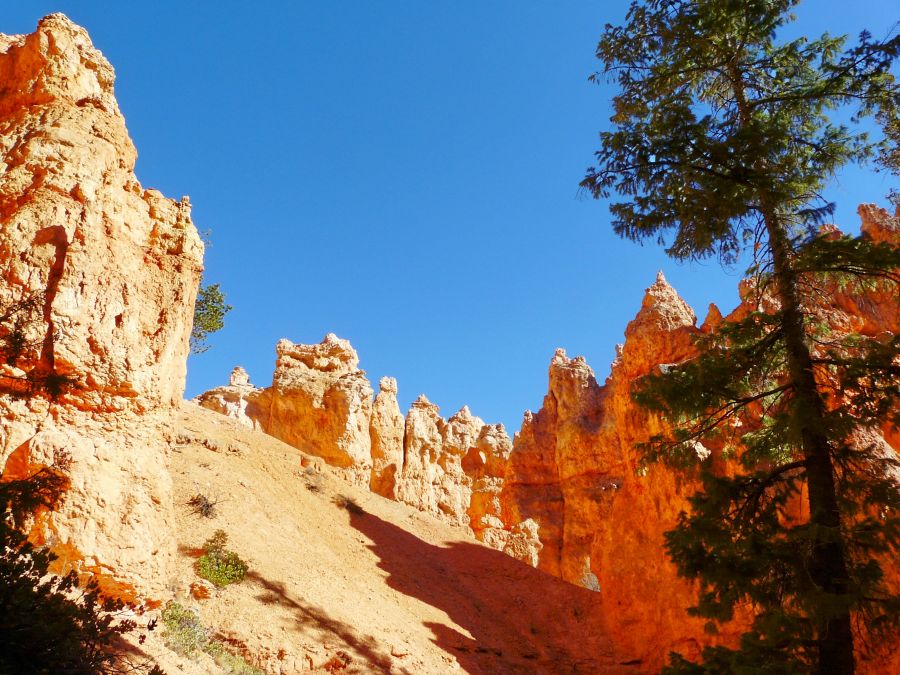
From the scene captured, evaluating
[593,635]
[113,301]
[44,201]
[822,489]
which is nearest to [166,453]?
[113,301]

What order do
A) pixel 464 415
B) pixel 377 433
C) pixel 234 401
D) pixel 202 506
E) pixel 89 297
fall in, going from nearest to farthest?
pixel 89 297, pixel 202 506, pixel 377 433, pixel 234 401, pixel 464 415

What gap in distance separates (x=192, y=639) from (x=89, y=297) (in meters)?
7.21

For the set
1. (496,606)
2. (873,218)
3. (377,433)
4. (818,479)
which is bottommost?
(496,606)

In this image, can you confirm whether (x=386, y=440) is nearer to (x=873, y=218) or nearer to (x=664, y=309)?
(x=664, y=309)

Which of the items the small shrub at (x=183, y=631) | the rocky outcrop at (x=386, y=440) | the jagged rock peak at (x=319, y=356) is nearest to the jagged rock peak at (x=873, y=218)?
the small shrub at (x=183, y=631)

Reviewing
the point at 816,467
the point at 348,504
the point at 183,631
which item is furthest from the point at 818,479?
A: the point at 348,504

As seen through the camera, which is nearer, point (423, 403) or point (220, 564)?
point (220, 564)

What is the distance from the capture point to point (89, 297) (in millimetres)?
11344

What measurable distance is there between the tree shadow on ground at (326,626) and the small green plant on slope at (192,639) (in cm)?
249

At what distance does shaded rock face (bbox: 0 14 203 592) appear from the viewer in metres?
10.2

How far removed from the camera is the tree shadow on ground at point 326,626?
14.8 metres

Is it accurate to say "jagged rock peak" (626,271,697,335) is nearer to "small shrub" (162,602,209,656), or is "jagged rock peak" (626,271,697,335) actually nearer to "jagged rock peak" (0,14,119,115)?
"small shrub" (162,602,209,656)

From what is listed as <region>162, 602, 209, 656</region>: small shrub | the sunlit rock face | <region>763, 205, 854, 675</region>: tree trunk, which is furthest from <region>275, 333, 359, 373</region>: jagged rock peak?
<region>763, 205, 854, 675</region>: tree trunk

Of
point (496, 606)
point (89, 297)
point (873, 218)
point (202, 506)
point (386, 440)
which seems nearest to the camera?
point (89, 297)
